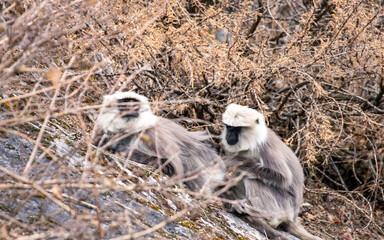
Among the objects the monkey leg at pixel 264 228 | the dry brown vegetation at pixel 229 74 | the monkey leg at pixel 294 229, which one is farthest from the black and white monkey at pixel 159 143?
the monkey leg at pixel 294 229

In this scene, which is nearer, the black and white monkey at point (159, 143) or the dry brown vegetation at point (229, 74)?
the dry brown vegetation at point (229, 74)

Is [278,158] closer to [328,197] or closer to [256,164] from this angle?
[256,164]

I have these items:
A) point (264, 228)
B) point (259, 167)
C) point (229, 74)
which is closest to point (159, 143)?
point (259, 167)

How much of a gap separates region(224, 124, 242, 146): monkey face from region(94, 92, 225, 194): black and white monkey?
31 cm


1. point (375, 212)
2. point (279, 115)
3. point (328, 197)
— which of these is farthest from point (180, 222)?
point (375, 212)

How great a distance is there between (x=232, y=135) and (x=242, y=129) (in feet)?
0.46

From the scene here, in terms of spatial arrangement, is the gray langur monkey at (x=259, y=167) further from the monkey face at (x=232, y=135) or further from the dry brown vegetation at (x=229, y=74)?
the dry brown vegetation at (x=229, y=74)

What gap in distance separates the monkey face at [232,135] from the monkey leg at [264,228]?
862 mm

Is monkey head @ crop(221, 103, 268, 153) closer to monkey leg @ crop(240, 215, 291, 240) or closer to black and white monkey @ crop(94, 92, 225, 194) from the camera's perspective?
black and white monkey @ crop(94, 92, 225, 194)

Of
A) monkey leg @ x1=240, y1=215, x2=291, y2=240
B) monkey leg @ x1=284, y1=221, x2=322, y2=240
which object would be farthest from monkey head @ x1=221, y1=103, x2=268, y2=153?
monkey leg @ x1=284, y1=221, x2=322, y2=240

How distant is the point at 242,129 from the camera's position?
18.2ft

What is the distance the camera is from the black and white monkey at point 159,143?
5000 millimetres

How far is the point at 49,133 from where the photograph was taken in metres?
4.07

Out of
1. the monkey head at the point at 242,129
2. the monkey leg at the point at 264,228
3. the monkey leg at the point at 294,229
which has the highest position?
the monkey head at the point at 242,129
